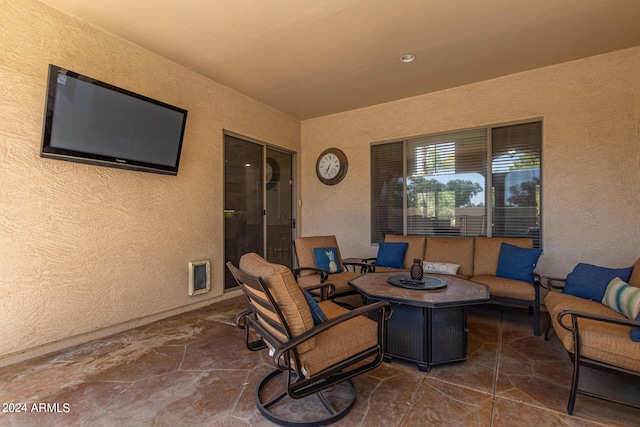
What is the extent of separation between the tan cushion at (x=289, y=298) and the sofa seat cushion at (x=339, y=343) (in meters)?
0.06

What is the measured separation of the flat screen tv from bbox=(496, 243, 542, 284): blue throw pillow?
13.0 ft

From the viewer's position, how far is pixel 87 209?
9.52 feet

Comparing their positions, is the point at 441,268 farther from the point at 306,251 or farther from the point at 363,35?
the point at 363,35

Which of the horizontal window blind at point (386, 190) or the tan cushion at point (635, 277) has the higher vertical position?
the horizontal window blind at point (386, 190)

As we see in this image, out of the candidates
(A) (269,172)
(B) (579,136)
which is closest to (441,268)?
(B) (579,136)

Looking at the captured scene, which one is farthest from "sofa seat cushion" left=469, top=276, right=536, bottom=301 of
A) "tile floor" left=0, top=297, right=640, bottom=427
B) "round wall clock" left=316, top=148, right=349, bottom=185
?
"round wall clock" left=316, top=148, right=349, bottom=185

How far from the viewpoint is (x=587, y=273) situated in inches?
107

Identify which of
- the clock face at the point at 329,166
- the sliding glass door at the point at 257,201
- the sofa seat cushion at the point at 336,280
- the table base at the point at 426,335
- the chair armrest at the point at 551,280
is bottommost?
the table base at the point at 426,335

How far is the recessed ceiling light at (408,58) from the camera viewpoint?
3467 mm

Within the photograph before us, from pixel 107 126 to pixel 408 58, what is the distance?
10.7 ft

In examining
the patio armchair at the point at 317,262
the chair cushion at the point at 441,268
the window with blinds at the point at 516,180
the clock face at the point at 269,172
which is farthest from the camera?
the clock face at the point at 269,172

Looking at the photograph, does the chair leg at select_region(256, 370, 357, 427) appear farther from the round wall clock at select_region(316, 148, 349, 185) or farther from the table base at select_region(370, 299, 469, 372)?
the round wall clock at select_region(316, 148, 349, 185)

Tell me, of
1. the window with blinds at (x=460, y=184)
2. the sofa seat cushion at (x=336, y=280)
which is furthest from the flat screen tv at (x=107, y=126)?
the window with blinds at (x=460, y=184)

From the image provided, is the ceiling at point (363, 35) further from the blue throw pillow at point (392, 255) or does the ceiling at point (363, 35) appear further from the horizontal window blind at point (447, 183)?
the blue throw pillow at point (392, 255)
